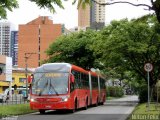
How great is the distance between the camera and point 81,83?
36.5m

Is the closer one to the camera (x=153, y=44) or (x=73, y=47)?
(x=153, y=44)

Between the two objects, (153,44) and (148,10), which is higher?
(153,44)

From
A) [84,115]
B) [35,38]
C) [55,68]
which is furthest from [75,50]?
[35,38]

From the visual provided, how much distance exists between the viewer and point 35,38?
149 metres

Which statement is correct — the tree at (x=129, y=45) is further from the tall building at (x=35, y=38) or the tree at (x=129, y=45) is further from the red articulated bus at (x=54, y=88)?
the tall building at (x=35, y=38)

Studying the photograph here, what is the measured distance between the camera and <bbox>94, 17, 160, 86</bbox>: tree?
4603cm

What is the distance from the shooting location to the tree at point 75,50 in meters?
64.9

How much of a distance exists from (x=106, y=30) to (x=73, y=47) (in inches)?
628

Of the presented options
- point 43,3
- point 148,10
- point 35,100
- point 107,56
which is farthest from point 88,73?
point 43,3

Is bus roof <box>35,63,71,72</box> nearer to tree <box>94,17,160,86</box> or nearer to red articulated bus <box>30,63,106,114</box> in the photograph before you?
red articulated bus <box>30,63,106,114</box>

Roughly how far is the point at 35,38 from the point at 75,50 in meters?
84.4

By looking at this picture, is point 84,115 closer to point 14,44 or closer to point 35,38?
point 14,44

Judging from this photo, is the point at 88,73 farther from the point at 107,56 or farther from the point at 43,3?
the point at 43,3

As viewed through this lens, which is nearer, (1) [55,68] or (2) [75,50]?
(1) [55,68]
